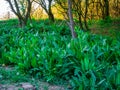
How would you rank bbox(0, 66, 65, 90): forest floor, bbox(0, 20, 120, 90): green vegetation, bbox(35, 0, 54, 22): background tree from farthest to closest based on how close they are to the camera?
bbox(35, 0, 54, 22): background tree < bbox(0, 66, 65, 90): forest floor < bbox(0, 20, 120, 90): green vegetation

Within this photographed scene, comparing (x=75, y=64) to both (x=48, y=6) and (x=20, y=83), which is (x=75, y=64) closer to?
(x=20, y=83)

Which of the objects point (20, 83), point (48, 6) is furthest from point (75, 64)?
point (48, 6)

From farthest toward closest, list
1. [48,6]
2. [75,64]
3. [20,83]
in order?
1. [48,6]
2. [75,64]
3. [20,83]

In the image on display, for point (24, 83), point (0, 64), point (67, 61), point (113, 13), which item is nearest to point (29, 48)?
point (0, 64)

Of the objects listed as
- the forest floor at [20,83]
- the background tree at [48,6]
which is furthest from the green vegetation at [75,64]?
the background tree at [48,6]

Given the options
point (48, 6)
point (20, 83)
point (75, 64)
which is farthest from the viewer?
point (48, 6)

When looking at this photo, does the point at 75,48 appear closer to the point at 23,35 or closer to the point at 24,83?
the point at 24,83

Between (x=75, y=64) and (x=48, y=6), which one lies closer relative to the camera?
(x=75, y=64)

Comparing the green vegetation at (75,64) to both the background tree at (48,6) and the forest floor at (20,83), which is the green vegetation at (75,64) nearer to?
the forest floor at (20,83)

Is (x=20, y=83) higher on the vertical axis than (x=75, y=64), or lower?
lower

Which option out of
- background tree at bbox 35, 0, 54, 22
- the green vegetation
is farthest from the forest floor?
background tree at bbox 35, 0, 54, 22

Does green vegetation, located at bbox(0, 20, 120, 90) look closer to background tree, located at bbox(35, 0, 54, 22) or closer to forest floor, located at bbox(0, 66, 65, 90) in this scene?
forest floor, located at bbox(0, 66, 65, 90)

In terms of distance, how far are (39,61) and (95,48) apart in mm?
1353

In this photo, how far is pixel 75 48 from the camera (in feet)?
19.8
